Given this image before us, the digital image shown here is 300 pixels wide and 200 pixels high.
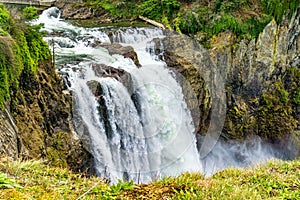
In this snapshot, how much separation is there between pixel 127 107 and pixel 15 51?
12.5ft

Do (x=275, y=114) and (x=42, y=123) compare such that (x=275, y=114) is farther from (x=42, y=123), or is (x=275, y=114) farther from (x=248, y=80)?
(x=42, y=123)

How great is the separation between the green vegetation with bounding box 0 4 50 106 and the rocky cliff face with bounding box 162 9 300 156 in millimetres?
6231

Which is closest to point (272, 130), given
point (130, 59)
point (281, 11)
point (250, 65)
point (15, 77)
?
point (250, 65)

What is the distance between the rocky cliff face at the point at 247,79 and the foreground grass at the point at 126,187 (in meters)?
8.59

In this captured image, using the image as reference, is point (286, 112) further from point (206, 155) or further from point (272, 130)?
point (206, 155)

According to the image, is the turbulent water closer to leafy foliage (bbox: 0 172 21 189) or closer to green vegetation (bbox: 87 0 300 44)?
green vegetation (bbox: 87 0 300 44)

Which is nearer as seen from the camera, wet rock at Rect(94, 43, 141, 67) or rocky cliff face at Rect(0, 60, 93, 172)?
rocky cliff face at Rect(0, 60, 93, 172)

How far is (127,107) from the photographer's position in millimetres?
8852

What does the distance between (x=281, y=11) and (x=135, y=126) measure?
8.94 m

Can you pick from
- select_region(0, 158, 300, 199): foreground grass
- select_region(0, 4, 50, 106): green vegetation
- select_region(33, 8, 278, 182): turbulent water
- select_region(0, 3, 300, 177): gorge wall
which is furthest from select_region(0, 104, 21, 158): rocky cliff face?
select_region(0, 3, 300, 177): gorge wall

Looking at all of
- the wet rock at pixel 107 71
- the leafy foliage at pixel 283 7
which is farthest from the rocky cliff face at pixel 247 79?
the wet rock at pixel 107 71

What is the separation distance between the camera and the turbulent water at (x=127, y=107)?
7.94 metres

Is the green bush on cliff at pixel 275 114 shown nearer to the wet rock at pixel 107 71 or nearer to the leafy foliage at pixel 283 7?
the leafy foliage at pixel 283 7

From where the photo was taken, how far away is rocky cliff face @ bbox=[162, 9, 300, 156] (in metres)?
12.6
